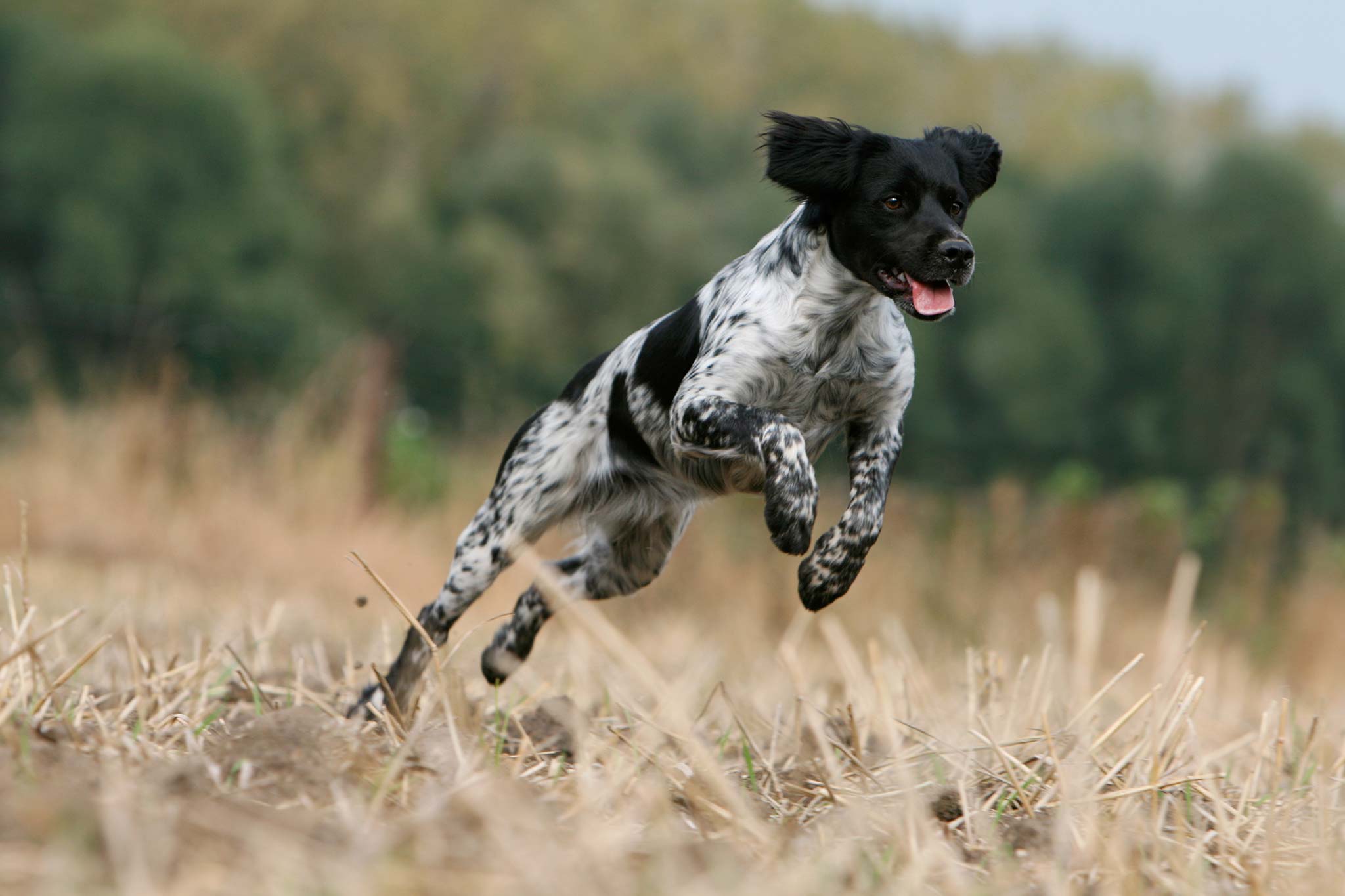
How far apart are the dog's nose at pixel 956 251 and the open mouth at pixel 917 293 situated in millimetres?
86

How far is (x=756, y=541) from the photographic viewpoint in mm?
9602

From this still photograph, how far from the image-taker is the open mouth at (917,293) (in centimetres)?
369

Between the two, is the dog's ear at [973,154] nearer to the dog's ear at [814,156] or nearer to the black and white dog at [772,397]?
the black and white dog at [772,397]

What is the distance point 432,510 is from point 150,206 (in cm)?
2187

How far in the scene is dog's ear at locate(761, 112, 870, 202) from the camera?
3.96 meters

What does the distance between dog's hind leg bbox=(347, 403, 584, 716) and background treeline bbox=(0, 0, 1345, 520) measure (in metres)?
18.8

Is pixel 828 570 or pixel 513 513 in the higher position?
pixel 828 570

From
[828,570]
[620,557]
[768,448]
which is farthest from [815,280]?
[620,557]

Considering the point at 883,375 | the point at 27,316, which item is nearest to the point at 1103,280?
the point at 27,316

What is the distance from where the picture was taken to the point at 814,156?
3.99m

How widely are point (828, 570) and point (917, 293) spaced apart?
2.50ft

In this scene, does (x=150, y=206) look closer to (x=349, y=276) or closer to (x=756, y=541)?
(x=349, y=276)

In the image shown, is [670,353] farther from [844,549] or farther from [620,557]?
[844,549]

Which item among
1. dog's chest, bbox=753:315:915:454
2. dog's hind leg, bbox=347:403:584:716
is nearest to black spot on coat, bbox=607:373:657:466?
dog's hind leg, bbox=347:403:584:716
